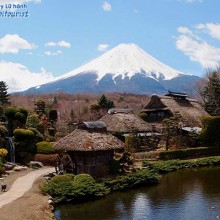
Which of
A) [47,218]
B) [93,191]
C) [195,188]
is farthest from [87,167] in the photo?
[47,218]

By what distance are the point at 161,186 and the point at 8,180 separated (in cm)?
1096

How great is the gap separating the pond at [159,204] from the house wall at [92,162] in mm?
3766

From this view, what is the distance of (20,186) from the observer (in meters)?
25.1

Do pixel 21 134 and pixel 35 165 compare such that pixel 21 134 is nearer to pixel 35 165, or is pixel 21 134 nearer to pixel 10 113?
pixel 35 165

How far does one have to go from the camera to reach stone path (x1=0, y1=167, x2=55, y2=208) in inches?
858

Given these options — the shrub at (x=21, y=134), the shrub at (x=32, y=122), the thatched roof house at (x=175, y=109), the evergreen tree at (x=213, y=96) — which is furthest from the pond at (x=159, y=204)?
the evergreen tree at (x=213, y=96)

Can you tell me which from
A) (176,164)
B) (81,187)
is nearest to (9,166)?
(81,187)

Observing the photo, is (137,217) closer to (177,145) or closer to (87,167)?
(87,167)

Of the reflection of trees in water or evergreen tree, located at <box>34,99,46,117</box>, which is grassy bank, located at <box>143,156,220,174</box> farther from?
evergreen tree, located at <box>34,99,46,117</box>

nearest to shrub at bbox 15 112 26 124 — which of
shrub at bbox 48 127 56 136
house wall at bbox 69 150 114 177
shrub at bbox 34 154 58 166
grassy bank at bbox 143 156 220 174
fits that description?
shrub at bbox 34 154 58 166

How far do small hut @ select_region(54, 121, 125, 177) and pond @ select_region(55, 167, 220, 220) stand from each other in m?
3.94

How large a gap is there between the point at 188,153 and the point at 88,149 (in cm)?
1714

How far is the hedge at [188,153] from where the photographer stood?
1588 inches

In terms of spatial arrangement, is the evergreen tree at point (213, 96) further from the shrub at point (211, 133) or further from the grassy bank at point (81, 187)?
the grassy bank at point (81, 187)
